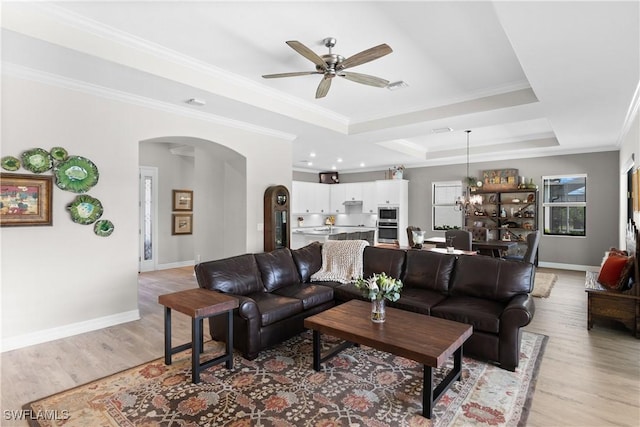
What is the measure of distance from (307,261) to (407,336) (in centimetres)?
218

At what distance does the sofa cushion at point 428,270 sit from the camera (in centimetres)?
392

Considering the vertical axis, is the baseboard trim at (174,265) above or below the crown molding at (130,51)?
below

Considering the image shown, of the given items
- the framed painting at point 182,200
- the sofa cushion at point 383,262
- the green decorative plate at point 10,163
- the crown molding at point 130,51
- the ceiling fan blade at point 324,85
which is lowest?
the sofa cushion at point 383,262

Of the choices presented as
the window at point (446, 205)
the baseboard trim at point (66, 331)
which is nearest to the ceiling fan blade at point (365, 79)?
the baseboard trim at point (66, 331)

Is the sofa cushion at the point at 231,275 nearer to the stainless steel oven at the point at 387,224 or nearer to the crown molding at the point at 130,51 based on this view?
the crown molding at the point at 130,51

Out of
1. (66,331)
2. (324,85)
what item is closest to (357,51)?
(324,85)

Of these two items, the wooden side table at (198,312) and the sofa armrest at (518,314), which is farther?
the sofa armrest at (518,314)

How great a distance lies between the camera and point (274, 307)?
131 inches

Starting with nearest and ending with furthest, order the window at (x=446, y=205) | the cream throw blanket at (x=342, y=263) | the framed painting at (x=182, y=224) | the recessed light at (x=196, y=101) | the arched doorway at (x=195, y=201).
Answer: the recessed light at (x=196, y=101) → the cream throw blanket at (x=342, y=263) → the arched doorway at (x=195, y=201) → the framed painting at (x=182, y=224) → the window at (x=446, y=205)

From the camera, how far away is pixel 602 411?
2.35 metres

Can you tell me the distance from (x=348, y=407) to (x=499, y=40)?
3.37 metres

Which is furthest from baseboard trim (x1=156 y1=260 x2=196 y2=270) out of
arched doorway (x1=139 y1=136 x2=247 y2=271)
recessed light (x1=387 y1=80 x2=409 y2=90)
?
recessed light (x1=387 y1=80 x2=409 y2=90)

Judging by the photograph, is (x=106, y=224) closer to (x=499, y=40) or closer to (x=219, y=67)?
(x=219, y=67)

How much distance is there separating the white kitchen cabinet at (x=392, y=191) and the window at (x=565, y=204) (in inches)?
130
